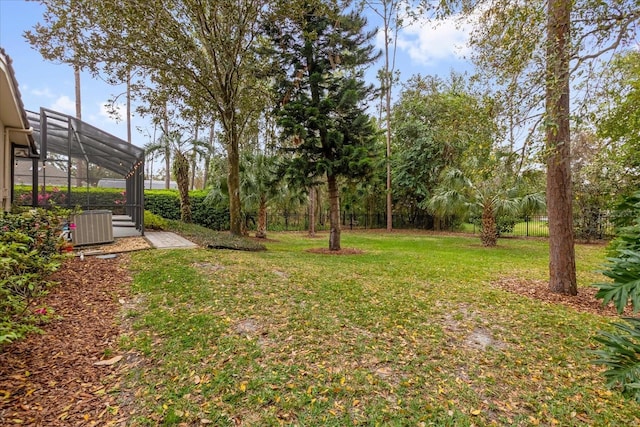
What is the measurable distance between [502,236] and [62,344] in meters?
17.6

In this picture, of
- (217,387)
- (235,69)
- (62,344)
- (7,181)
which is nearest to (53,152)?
(7,181)

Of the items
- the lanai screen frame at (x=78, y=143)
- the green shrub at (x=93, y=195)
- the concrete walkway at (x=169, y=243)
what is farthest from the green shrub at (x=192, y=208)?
the concrete walkway at (x=169, y=243)

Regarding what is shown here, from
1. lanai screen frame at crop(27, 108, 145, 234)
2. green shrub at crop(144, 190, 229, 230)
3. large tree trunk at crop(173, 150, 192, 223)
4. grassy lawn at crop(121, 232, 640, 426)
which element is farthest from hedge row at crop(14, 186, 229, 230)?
grassy lawn at crop(121, 232, 640, 426)

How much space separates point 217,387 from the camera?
100 inches

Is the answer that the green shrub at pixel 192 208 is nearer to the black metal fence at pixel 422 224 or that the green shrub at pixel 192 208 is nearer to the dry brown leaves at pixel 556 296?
the black metal fence at pixel 422 224

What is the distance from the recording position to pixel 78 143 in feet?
30.0

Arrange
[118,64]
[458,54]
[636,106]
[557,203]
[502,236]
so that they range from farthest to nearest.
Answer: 1. [502,236]
2. [118,64]
3. [458,54]
4. [557,203]
5. [636,106]

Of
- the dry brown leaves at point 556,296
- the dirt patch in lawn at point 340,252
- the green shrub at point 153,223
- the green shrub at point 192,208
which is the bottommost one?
the dry brown leaves at point 556,296

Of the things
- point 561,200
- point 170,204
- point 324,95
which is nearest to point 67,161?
point 324,95

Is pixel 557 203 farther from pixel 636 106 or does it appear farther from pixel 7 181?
pixel 7 181

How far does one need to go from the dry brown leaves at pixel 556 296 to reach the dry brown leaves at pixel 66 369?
591 cm

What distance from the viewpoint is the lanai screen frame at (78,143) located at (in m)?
7.74

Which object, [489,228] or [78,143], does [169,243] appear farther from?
[489,228]

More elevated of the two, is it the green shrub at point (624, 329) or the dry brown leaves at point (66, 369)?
the green shrub at point (624, 329)
